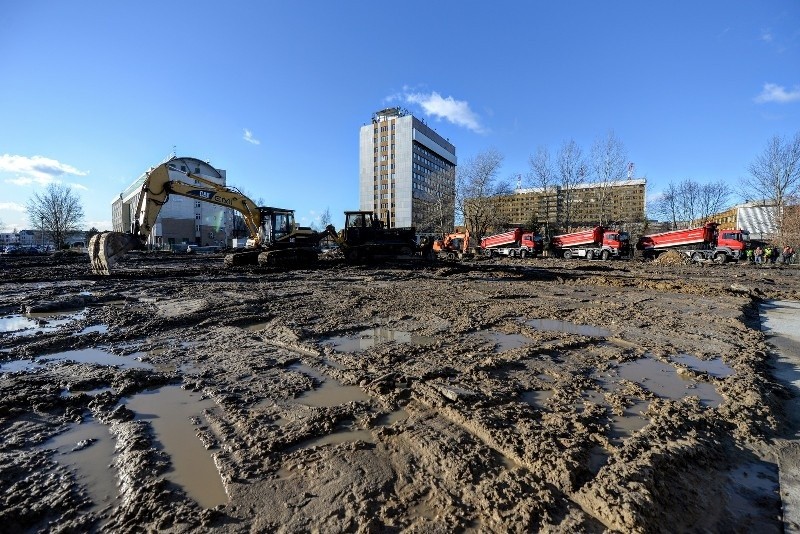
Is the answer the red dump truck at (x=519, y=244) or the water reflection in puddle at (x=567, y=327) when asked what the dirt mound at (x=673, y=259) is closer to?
the red dump truck at (x=519, y=244)

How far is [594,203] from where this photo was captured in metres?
45.3

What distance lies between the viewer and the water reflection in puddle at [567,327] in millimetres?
6504

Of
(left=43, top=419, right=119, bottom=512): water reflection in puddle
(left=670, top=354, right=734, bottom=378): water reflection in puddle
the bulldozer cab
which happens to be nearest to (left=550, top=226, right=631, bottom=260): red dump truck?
the bulldozer cab

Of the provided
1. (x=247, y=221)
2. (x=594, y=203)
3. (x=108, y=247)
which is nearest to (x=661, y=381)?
(x=108, y=247)

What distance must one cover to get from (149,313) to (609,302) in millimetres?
10371

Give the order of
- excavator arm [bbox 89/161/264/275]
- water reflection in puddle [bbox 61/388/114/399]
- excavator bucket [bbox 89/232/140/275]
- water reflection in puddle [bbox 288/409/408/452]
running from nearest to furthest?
1. water reflection in puddle [bbox 288/409/408/452]
2. water reflection in puddle [bbox 61/388/114/399]
3. excavator bucket [bbox 89/232/140/275]
4. excavator arm [bbox 89/161/264/275]

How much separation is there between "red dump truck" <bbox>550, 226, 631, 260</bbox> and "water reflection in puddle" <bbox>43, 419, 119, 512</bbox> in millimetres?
32036

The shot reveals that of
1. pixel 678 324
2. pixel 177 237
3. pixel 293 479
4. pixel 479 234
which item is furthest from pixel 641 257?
pixel 177 237

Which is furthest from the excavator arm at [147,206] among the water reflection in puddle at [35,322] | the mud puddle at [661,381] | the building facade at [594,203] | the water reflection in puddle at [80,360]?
the building facade at [594,203]

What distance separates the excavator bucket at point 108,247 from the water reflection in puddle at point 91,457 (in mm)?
12427

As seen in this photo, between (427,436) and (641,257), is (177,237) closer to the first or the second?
(641,257)

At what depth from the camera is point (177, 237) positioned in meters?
64.8

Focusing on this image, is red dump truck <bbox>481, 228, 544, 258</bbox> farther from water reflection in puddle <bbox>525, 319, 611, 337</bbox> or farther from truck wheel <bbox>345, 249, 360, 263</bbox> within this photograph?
water reflection in puddle <bbox>525, 319, 611, 337</bbox>

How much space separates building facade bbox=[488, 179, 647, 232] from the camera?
42.0 meters
